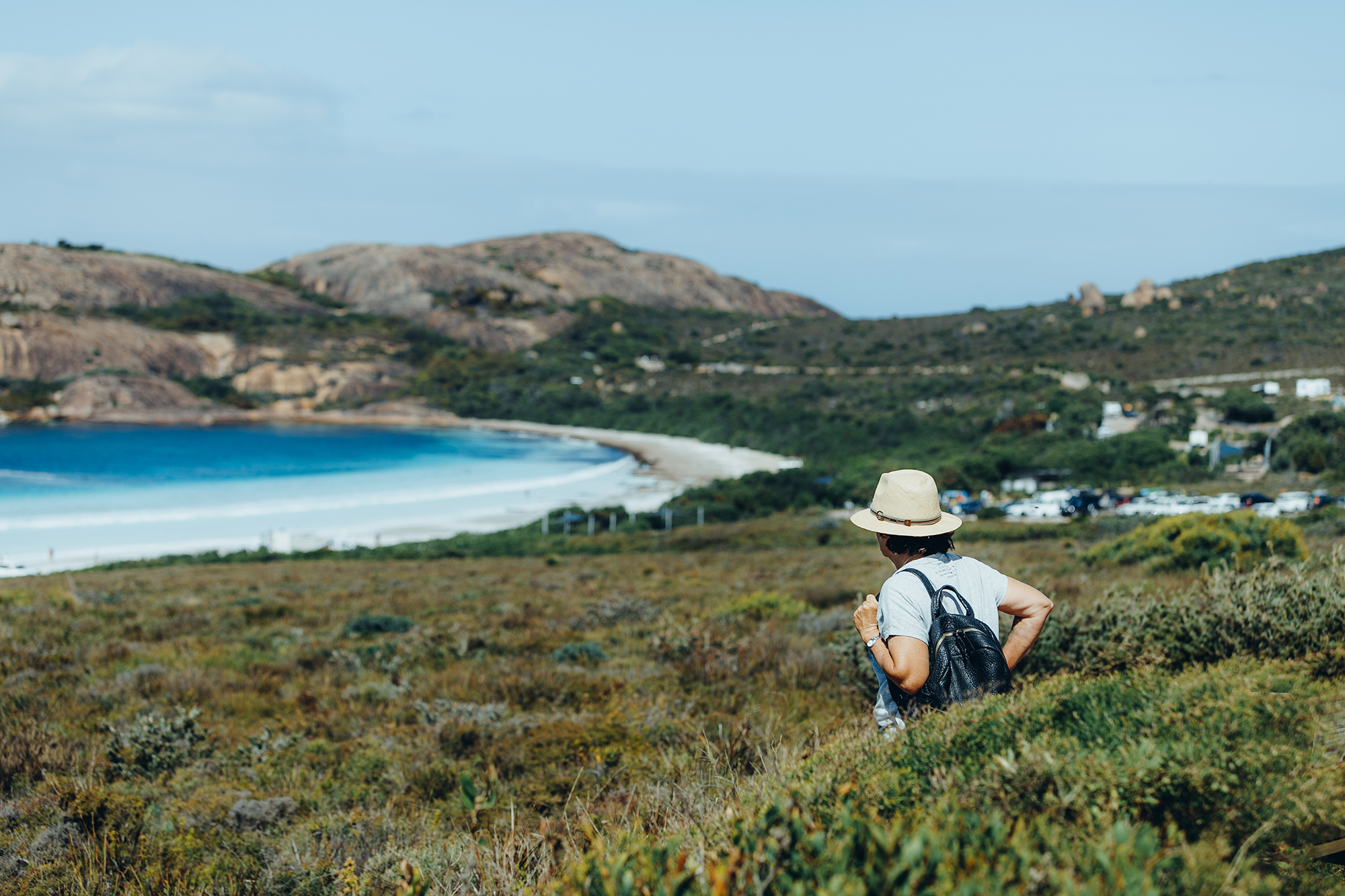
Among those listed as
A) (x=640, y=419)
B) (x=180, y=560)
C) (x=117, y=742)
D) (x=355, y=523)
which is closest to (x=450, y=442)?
(x=640, y=419)

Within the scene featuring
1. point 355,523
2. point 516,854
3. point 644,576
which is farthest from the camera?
point 355,523

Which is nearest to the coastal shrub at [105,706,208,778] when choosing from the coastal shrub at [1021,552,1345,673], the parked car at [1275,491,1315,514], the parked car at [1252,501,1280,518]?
the coastal shrub at [1021,552,1345,673]

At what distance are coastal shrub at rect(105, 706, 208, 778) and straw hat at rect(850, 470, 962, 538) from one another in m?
4.32

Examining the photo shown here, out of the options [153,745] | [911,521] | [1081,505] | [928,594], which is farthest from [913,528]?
[1081,505]

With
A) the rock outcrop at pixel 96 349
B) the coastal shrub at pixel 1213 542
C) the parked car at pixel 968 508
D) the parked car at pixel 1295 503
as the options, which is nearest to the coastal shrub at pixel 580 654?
the coastal shrub at pixel 1213 542

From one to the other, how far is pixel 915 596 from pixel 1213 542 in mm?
10805

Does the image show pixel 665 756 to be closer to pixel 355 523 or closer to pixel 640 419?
pixel 355 523

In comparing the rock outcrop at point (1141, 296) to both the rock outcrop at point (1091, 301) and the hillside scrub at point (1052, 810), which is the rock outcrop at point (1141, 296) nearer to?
the rock outcrop at point (1091, 301)

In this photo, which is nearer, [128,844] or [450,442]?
[128,844]

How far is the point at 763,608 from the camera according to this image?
973 centimetres

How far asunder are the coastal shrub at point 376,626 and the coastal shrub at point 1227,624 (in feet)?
23.5

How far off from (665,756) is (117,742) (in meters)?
3.33

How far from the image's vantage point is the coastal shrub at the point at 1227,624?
13.3 feet

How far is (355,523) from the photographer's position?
38656mm
